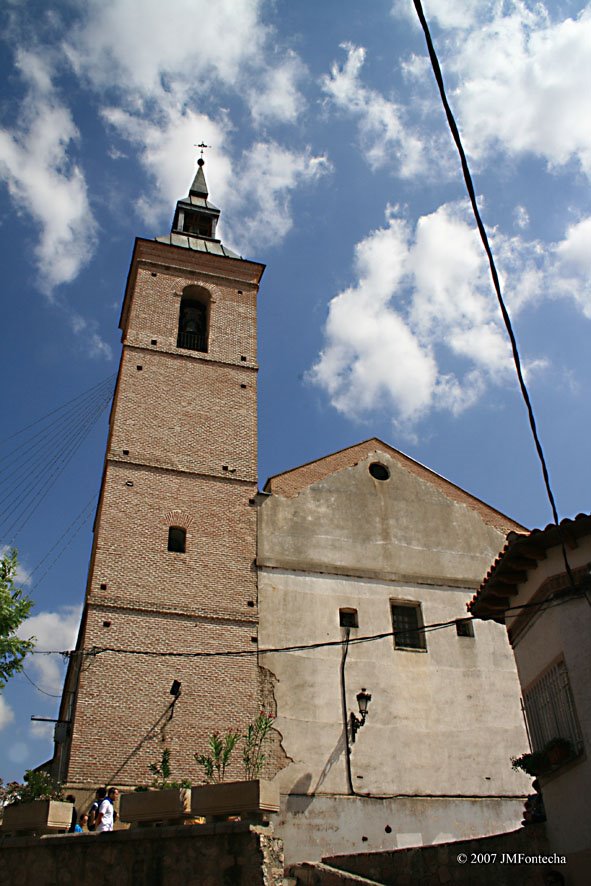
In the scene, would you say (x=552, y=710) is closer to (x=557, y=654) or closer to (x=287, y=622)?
(x=557, y=654)

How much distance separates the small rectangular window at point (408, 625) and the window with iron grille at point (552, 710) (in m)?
7.14

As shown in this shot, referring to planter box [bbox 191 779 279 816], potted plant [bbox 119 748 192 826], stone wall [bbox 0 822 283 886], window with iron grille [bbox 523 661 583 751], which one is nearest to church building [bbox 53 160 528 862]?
stone wall [bbox 0 822 283 886]

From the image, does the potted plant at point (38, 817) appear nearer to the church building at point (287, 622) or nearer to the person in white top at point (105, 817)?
the person in white top at point (105, 817)

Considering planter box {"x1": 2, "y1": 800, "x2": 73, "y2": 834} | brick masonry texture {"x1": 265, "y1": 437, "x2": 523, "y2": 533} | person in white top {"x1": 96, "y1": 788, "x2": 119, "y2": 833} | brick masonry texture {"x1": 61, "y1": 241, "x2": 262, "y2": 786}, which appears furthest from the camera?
brick masonry texture {"x1": 265, "y1": 437, "x2": 523, "y2": 533}

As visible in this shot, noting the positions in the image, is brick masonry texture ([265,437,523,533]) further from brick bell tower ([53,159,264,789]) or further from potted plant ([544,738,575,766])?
potted plant ([544,738,575,766])

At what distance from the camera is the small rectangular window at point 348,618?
16562 millimetres

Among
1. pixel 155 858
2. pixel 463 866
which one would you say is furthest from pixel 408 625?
pixel 155 858

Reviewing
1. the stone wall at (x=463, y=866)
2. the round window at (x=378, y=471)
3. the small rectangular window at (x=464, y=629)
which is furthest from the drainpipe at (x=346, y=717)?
the round window at (x=378, y=471)

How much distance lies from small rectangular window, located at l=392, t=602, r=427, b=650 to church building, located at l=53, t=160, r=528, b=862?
0.06 meters

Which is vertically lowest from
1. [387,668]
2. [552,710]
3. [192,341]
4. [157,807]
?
[157,807]

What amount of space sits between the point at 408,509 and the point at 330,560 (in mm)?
2805

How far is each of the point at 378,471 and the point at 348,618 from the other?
14.3 feet

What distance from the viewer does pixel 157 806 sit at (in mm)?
8562

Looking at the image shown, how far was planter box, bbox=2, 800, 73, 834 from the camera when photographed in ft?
29.7
